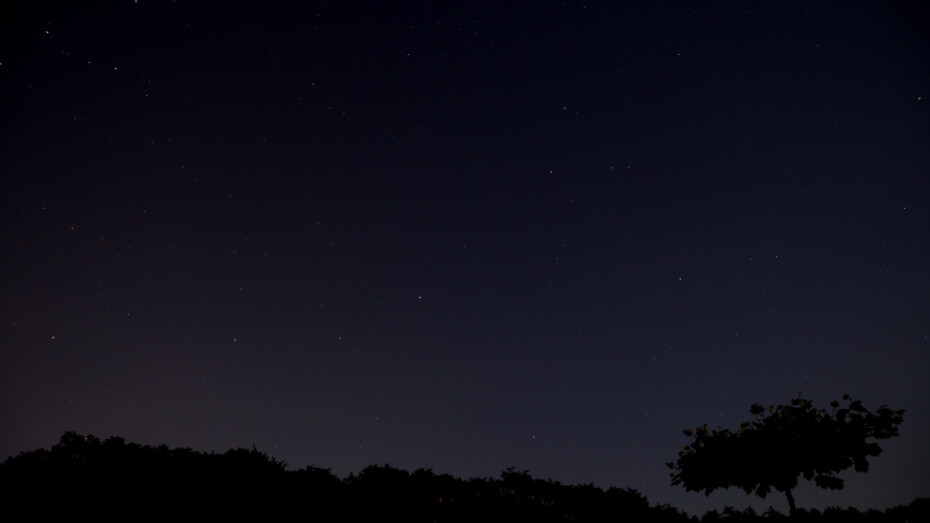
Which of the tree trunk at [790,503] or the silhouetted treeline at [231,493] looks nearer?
the silhouetted treeline at [231,493]

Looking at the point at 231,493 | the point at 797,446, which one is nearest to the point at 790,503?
the point at 797,446

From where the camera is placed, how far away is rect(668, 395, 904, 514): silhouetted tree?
22.5 m

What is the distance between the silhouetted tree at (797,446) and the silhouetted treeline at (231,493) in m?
1.44

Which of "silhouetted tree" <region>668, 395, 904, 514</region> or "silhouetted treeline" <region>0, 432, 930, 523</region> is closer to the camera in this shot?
"silhouetted treeline" <region>0, 432, 930, 523</region>

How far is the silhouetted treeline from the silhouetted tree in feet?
4.72

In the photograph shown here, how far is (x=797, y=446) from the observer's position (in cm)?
2273

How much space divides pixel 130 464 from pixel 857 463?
92.2ft

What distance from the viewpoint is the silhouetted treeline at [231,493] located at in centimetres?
1386

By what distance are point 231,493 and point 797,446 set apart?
74.2ft

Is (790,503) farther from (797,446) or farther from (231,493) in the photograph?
(231,493)

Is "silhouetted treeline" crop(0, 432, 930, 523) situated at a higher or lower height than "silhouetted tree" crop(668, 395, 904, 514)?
lower

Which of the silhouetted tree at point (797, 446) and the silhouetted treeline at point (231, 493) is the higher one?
the silhouetted tree at point (797, 446)

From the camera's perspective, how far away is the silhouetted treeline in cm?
1386

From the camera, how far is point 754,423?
24.3m
